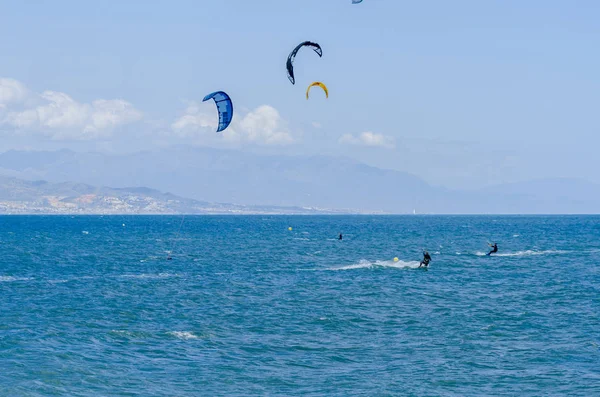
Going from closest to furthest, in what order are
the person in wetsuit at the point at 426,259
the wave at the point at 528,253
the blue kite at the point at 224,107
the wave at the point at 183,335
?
the wave at the point at 183,335 < the blue kite at the point at 224,107 < the person in wetsuit at the point at 426,259 < the wave at the point at 528,253

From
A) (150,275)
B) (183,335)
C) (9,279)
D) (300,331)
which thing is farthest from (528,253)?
(183,335)

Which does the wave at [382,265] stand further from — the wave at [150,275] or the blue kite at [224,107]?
the blue kite at [224,107]

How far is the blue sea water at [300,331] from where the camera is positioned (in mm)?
29984

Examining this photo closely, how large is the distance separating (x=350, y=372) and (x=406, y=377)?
2233mm

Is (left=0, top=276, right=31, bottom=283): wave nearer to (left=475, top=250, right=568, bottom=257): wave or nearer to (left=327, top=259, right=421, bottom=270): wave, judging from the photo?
(left=327, top=259, right=421, bottom=270): wave

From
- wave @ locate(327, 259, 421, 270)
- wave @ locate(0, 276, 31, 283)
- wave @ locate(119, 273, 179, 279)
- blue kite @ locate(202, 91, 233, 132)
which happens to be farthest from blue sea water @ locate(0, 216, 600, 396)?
blue kite @ locate(202, 91, 233, 132)

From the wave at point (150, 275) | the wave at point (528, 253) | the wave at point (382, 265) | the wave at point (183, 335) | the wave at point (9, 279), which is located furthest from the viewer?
the wave at point (528, 253)

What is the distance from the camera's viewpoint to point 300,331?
130 feet

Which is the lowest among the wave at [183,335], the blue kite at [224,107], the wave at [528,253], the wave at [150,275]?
the wave at [183,335]

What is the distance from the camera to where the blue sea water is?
29984 millimetres

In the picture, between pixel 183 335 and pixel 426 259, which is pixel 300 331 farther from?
pixel 426 259

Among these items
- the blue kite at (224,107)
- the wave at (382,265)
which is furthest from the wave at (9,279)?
the wave at (382,265)

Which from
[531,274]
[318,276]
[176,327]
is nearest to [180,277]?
[318,276]

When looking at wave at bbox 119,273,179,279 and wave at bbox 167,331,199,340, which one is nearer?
wave at bbox 167,331,199,340
